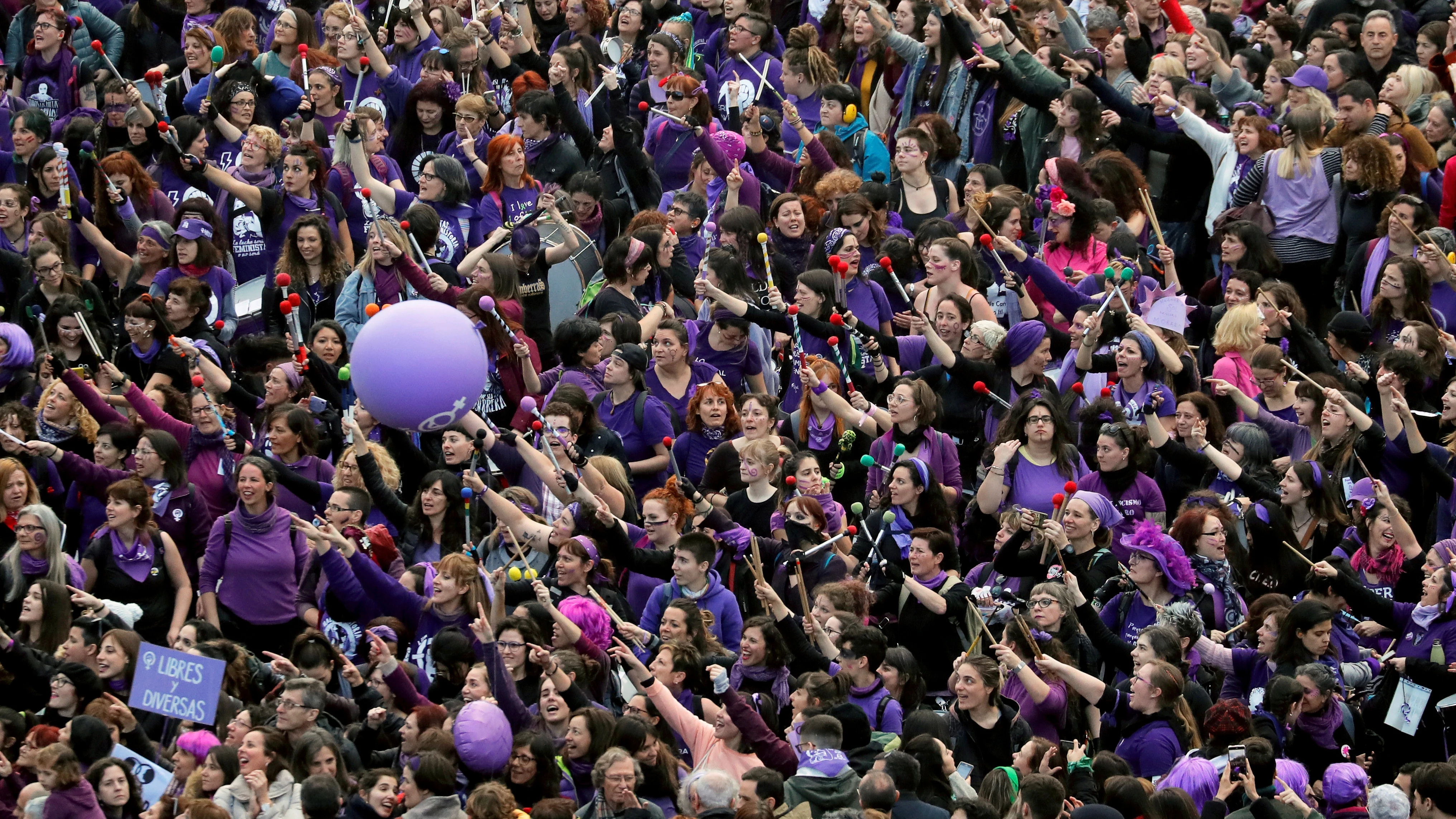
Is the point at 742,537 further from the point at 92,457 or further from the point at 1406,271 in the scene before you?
the point at 1406,271

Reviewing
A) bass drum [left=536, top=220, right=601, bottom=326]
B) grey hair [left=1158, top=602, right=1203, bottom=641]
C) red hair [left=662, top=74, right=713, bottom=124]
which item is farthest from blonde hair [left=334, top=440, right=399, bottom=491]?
red hair [left=662, top=74, right=713, bottom=124]

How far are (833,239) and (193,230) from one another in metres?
3.33

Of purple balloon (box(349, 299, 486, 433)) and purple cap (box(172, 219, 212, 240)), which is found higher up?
purple balloon (box(349, 299, 486, 433))

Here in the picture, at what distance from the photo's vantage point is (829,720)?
8.20 metres

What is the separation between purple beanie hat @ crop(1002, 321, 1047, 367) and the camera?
36.9 ft

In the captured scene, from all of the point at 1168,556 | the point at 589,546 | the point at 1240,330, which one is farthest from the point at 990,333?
the point at 589,546

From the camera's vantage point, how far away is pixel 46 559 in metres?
9.79

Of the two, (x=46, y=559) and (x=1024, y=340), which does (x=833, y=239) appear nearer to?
(x=1024, y=340)

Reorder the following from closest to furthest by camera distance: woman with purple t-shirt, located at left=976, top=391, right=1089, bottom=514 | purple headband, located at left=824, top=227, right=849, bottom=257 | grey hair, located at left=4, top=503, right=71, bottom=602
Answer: grey hair, located at left=4, top=503, right=71, bottom=602, woman with purple t-shirt, located at left=976, top=391, right=1089, bottom=514, purple headband, located at left=824, top=227, right=849, bottom=257

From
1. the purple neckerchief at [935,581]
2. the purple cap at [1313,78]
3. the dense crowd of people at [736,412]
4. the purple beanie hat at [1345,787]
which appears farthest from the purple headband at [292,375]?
the purple cap at [1313,78]

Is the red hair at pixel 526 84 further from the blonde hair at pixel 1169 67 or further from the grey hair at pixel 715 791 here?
the grey hair at pixel 715 791

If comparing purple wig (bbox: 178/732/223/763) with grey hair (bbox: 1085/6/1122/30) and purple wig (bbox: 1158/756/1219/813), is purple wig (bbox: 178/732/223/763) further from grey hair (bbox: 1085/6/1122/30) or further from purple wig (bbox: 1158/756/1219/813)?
grey hair (bbox: 1085/6/1122/30)

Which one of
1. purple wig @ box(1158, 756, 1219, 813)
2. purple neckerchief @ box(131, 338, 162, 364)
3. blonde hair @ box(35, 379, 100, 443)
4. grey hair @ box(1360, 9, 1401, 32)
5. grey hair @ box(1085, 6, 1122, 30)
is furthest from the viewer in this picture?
grey hair @ box(1085, 6, 1122, 30)

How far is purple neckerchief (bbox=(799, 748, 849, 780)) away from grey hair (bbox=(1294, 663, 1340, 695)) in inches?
78.8
